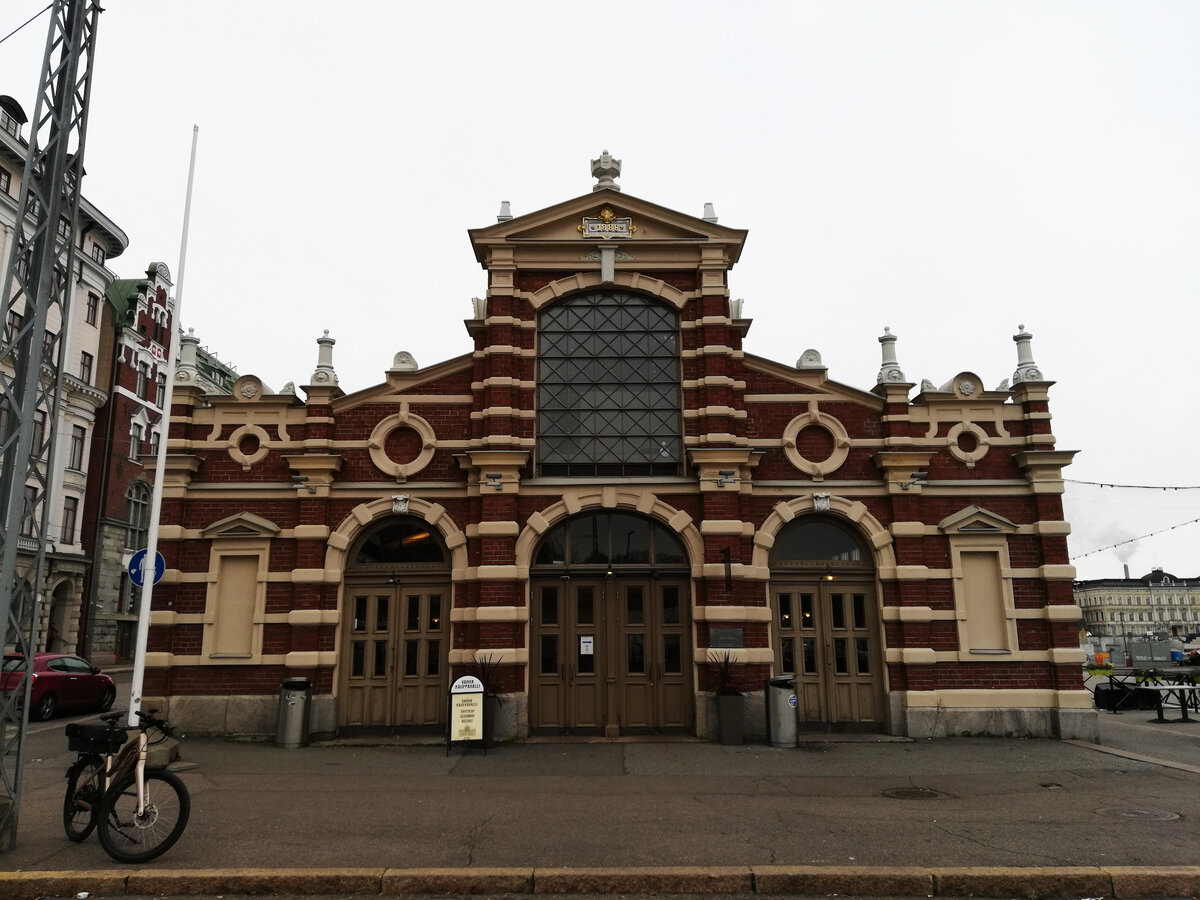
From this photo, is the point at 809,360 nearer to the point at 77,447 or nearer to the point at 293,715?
the point at 293,715

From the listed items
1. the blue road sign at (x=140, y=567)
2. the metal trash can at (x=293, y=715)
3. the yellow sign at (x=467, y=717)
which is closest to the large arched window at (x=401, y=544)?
the metal trash can at (x=293, y=715)

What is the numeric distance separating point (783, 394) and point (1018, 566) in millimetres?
5232

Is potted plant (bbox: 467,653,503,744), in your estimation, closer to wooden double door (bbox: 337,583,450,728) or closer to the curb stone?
wooden double door (bbox: 337,583,450,728)

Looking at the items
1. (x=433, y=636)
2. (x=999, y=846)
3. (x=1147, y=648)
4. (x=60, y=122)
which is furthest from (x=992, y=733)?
(x=1147, y=648)

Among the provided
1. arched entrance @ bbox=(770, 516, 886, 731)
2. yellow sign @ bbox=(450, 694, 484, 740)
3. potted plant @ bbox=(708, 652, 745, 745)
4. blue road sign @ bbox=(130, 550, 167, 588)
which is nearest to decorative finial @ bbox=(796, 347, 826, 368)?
arched entrance @ bbox=(770, 516, 886, 731)

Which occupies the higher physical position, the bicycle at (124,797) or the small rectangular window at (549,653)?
the small rectangular window at (549,653)

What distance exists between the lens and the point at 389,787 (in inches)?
430

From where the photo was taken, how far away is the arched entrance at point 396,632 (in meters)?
15.1

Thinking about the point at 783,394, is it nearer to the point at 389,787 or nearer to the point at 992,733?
the point at 992,733

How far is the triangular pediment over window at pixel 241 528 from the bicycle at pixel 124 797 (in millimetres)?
7495

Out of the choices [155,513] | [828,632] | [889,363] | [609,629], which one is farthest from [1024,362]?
[155,513]

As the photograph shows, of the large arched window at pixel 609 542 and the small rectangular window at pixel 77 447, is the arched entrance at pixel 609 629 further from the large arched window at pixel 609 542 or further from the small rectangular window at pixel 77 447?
the small rectangular window at pixel 77 447

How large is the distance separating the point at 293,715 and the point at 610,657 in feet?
17.7

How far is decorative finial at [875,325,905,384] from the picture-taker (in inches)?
633
